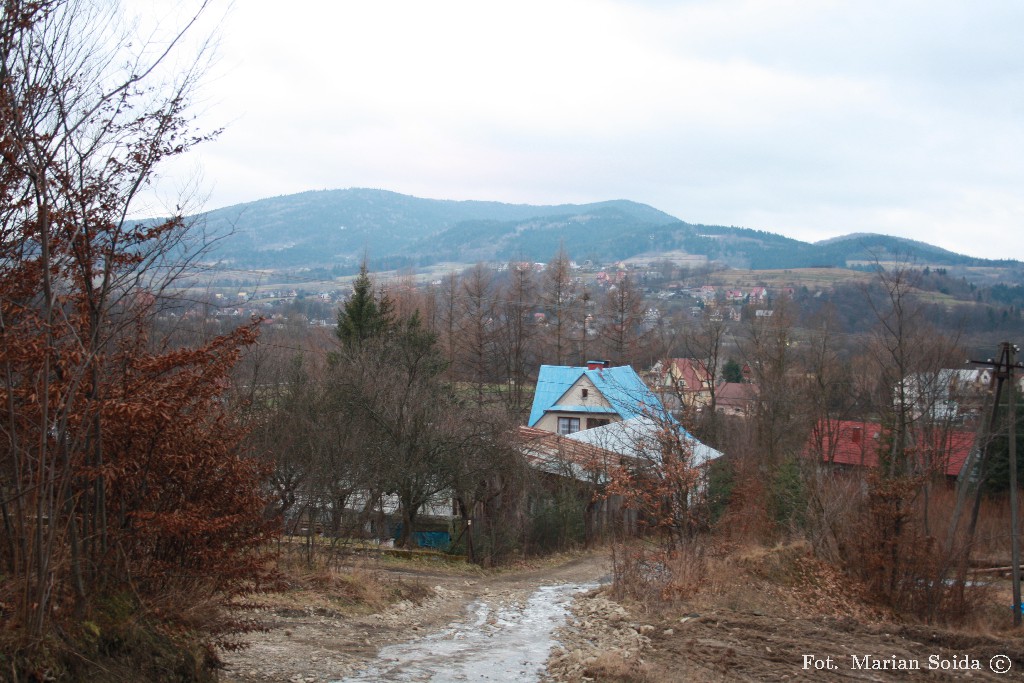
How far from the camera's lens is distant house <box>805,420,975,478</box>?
25.4m

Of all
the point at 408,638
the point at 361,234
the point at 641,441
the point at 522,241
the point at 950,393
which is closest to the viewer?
the point at 408,638

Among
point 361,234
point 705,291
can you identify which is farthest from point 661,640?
point 361,234

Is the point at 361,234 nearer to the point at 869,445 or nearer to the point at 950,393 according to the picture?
the point at 869,445

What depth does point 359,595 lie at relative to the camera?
1273 centimetres

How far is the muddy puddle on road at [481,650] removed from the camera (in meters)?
8.08

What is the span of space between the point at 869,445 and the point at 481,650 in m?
28.5

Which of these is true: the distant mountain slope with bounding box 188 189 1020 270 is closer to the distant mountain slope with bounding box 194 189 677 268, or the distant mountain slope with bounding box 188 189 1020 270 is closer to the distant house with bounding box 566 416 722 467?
the distant mountain slope with bounding box 194 189 677 268

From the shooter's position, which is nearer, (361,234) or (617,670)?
(617,670)

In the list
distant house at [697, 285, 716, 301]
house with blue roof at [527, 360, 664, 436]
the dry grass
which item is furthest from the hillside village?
distant house at [697, 285, 716, 301]

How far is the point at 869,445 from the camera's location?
3359 cm

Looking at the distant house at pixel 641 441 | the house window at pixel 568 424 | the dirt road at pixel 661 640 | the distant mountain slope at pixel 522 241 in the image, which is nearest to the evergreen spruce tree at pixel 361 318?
the house window at pixel 568 424

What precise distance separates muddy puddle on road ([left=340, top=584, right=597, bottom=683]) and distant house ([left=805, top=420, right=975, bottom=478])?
44.6 feet

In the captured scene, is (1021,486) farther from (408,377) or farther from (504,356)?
(504,356)

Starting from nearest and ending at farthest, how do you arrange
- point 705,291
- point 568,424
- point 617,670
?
1. point 617,670
2. point 568,424
3. point 705,291
